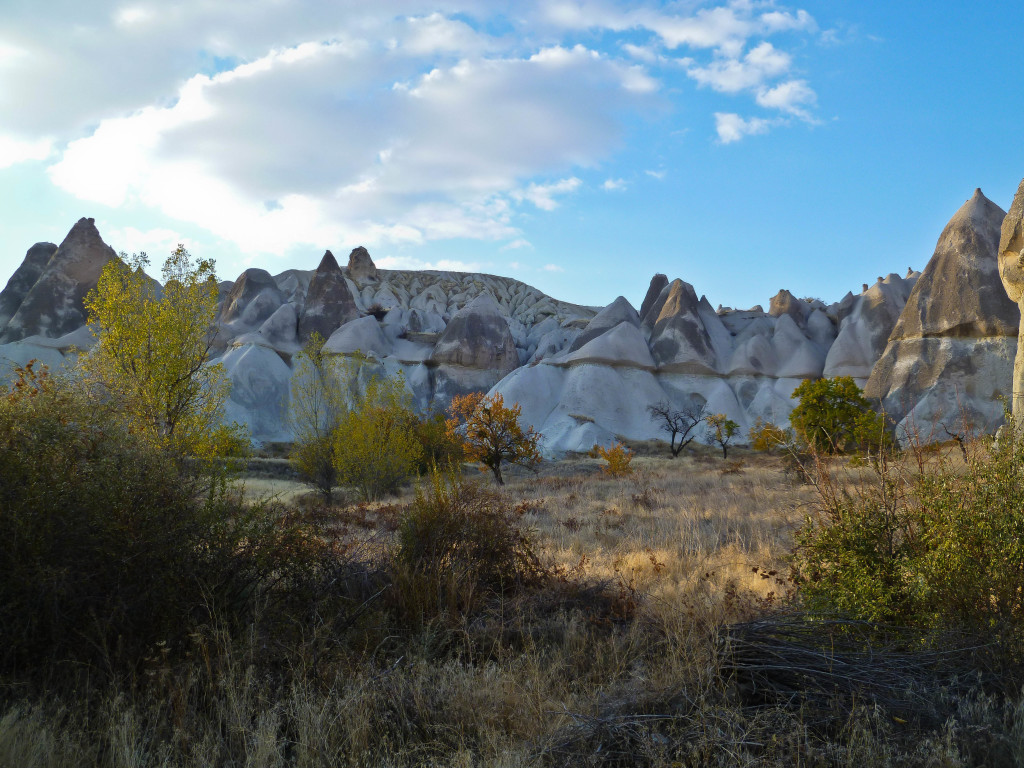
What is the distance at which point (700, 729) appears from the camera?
8.94 ft

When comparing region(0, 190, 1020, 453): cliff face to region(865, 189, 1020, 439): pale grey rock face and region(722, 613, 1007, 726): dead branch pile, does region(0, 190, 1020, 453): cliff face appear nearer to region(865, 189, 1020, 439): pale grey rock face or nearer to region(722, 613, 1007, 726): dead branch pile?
region(865, 189, 1020, 439): pale grey rock face

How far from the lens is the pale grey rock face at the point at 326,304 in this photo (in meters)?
49.2

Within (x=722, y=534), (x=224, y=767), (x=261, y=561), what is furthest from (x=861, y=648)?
(x=722, y=534)

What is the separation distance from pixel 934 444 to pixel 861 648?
60.9 inches

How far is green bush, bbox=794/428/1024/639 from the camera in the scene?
338cm

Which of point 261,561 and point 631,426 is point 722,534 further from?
point 631,426

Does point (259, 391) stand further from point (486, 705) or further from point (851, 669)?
point (851, 669)

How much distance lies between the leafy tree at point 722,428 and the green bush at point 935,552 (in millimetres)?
28480

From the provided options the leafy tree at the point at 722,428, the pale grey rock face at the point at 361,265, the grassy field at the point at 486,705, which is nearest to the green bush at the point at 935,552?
the grassy field at the point at 486,705

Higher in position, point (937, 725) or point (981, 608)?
point (981, 608)

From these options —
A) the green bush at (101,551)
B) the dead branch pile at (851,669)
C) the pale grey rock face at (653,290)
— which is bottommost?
the dead branch pile at (851,669)

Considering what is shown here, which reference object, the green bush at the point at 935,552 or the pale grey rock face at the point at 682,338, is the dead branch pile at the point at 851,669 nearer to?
the green bush at the point at 935,552

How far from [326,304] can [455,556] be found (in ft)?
159

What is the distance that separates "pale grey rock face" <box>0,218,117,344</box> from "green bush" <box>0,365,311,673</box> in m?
46.9
